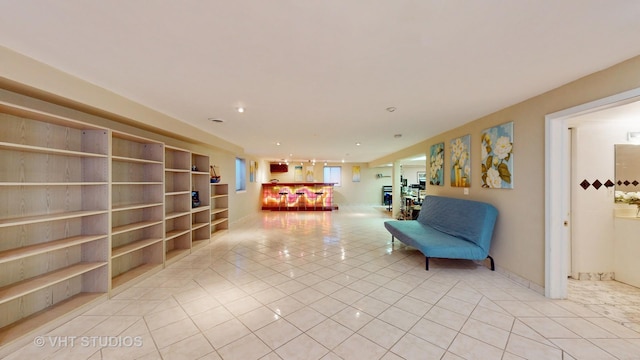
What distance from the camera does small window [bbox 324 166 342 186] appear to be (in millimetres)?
12719

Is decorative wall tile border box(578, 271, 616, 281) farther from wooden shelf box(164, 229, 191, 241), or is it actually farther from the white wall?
wooden shelf box(164, 229, 191, 241)

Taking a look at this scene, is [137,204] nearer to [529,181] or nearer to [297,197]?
[529,181]

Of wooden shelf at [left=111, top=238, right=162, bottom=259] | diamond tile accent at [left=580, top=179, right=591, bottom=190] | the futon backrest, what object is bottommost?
wooden shelf at [left=111, top=238, right=162, bottom=259]

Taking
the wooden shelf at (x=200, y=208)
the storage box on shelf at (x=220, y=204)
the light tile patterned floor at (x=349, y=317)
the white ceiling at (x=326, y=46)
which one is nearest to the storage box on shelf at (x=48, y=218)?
the light tile patterned floor at (x=349, y=317)

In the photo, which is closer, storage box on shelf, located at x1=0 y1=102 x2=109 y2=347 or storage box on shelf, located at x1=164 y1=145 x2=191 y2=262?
storage box on shelf, located at x1=0 y1=102 x2=109 y2=347

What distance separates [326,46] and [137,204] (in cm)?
361

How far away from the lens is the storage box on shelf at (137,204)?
3217 mm

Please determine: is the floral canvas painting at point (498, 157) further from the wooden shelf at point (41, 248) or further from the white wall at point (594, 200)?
the wooden shelf at point (41, 248)

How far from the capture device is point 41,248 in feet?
7.07

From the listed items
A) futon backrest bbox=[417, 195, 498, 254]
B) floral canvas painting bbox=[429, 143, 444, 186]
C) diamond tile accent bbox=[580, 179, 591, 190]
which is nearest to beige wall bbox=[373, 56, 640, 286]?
futon backrest bbox=[417, 195, 498, 254]

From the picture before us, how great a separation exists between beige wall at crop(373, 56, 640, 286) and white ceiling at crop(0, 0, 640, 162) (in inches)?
6.9

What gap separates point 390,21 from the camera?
1.49m

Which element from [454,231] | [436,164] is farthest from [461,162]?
[454,231]

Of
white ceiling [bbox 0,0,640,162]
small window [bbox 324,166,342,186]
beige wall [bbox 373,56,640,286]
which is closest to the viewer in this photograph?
white ceiling [bbox 0,0,640,162]
